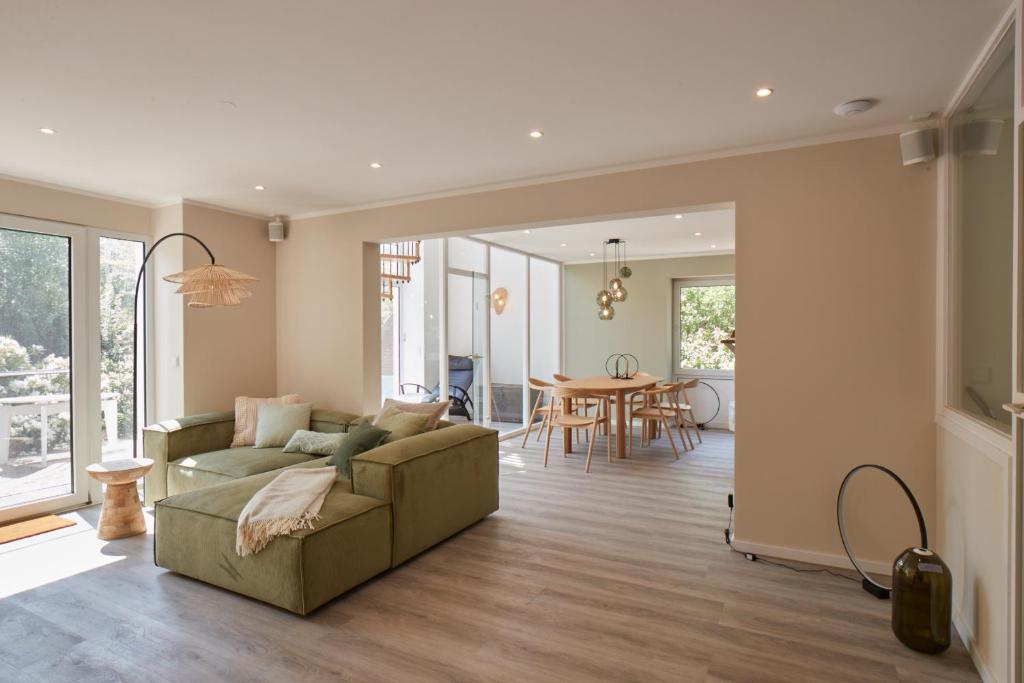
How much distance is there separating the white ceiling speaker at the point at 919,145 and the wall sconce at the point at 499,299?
500 cm

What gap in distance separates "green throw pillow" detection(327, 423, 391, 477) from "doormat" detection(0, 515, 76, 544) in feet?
6.79

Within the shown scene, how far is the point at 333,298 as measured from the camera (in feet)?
17.7

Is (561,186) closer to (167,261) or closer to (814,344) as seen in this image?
(814,344)

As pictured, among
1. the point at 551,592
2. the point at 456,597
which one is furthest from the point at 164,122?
the point at 551,592

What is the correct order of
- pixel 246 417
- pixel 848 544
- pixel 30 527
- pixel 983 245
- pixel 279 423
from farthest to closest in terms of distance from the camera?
pixel 246 417, pixel 279 423, pixel 30 527, pixel 848 544, pixel 983 245

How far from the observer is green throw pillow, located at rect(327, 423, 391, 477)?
12.5ft

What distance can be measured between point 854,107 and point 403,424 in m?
3.30

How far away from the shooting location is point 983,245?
8.43 ft

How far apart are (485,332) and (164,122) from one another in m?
4.51

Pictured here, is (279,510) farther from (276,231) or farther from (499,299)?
Result: (499,299)

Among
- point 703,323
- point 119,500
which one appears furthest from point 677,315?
point 119,500

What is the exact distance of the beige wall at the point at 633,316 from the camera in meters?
8.45

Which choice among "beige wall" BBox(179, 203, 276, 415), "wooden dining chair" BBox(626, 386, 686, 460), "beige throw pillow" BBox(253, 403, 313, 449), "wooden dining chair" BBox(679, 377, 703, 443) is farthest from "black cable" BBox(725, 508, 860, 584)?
"beige wall" BBox(179, 203, 276, 415)

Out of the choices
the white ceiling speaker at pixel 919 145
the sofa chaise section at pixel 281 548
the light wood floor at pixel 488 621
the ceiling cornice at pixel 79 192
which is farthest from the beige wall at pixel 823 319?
the ceiling cornice at pixel 79 192
